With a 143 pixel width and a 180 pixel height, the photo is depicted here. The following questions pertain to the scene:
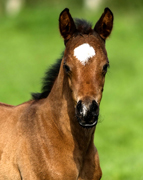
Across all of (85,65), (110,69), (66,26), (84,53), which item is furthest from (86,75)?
(110,69)

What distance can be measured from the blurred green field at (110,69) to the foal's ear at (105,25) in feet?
20.2

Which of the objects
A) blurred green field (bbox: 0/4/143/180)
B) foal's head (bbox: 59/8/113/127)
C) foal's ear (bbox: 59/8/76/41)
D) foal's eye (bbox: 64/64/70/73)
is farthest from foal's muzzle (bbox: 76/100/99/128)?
blurred green field (bbox: 0/4/143/180)

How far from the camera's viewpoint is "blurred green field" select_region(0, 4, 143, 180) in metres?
14.8

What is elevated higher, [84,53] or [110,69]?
[84,53]

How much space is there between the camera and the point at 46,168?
4930 mm

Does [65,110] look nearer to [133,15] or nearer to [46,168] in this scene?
[46,168]

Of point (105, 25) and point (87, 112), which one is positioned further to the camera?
point (105, 25)

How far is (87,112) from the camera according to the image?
4523mm

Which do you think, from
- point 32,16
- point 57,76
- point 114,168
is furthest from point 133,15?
point 57,76

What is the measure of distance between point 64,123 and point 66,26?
1114 mm

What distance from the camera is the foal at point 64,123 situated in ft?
15.8

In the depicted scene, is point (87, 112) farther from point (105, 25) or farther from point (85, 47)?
point (105, 25)

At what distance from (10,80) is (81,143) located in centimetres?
1353

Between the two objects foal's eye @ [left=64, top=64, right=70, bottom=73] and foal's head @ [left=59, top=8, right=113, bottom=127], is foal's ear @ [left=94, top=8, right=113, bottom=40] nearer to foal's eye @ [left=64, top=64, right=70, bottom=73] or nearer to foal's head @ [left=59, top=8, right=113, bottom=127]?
foal's head @ [left=59, top=8, right=113, bottom=127]
